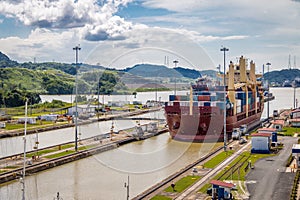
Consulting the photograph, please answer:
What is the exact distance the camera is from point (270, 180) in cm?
941

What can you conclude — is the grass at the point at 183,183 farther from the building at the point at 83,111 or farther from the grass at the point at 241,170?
the building at the point at 83,111

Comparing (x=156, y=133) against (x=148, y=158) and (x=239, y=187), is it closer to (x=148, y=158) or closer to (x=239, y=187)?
(x=148, y=158)

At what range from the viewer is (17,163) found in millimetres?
11594

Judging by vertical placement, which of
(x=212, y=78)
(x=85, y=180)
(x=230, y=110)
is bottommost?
(x=85, y=180)

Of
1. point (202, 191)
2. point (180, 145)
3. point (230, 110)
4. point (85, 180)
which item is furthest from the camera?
point (230, 110)

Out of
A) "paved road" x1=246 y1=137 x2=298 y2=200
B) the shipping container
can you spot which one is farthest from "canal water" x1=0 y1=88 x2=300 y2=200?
the shipping container

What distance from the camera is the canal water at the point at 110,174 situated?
9.20 meters

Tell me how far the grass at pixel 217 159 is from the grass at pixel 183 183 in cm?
156

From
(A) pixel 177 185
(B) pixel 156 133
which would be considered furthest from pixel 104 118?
(A) pixel 177 185

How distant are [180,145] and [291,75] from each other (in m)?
103

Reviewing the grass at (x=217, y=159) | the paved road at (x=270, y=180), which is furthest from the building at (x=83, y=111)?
the paved road at (x=270, y=180)

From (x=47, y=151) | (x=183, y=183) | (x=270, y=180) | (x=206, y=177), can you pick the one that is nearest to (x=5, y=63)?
(x=47, y=151)

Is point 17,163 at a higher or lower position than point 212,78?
lower

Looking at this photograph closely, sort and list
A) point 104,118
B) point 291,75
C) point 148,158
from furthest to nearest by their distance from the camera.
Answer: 1. point 291,75
2. point 104,118
3. point 148,158
